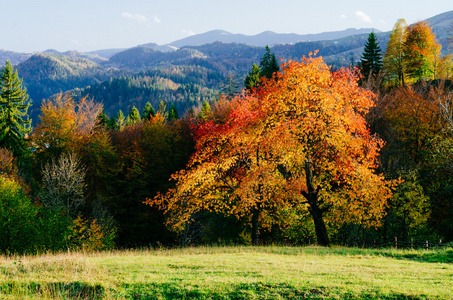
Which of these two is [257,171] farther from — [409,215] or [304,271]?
[409,215]

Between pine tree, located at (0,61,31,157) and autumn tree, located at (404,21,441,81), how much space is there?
2875 inches

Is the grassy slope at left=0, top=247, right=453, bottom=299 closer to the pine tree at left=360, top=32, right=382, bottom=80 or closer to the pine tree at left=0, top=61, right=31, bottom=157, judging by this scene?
the pine tree at left=0, top=61, right=31, bottom=157

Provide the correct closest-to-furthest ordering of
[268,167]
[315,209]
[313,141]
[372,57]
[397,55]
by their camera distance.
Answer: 1. [313,141]
2. [268,167]
3. [315,209]
4. [397,55]
5. [372,57]

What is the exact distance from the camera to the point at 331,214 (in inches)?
926

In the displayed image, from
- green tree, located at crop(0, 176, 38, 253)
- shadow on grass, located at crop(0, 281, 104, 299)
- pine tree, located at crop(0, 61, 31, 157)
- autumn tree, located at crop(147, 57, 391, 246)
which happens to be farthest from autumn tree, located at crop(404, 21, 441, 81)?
pine tree, located at crop(0, 61, 31, 157)

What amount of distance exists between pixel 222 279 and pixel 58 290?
535 centimetres

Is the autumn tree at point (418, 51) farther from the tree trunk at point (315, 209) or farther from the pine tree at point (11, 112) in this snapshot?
the pine tree at point (11, 112)

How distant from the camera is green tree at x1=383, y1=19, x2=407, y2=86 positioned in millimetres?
60947

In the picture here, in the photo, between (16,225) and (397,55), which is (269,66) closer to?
(397,55)

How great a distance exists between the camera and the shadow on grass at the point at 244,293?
8.86m

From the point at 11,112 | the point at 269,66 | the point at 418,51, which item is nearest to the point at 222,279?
the point at 11,112

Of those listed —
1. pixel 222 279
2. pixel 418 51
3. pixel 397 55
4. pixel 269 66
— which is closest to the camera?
pixel 222 279

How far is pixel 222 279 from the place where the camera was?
10531mm

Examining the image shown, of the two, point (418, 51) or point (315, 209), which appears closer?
point (315, 209)
